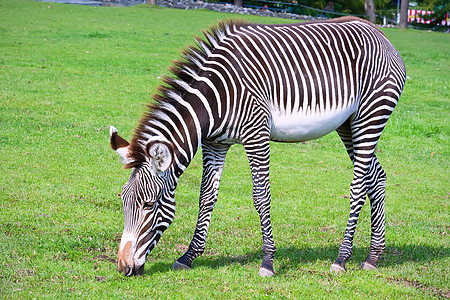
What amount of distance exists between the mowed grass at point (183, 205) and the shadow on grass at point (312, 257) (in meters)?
0.03

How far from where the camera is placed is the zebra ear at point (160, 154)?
5.38m

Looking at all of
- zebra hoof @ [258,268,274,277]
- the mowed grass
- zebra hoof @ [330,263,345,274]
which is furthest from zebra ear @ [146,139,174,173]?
zebra hoof @ [330,263,345,274]

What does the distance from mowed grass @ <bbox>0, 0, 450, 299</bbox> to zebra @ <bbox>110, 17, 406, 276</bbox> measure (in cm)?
44

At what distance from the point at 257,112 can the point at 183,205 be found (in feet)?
10.8

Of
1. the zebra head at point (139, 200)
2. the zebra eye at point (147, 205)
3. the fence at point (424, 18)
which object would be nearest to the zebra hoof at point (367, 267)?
the zebra head at point (139, 200)

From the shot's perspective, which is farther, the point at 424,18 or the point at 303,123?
the point at 424,18

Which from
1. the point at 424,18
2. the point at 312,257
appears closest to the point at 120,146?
the point at 312,257

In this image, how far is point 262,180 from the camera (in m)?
6.31

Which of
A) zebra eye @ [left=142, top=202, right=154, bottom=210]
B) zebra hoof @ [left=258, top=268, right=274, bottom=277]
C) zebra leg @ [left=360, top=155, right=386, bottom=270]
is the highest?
zebra eye @ [left=142, top=202, right=154, bottom=210]

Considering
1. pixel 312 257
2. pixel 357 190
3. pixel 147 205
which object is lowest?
pixel 312 257

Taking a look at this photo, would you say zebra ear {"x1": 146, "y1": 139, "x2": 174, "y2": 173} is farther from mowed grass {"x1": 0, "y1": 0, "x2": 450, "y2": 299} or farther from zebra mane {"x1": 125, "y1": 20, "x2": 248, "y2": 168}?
mowed grass {"x1": 0, "y1": 0, "x2": 450, "y2": 299}

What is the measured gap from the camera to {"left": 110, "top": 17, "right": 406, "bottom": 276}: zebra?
5647mm

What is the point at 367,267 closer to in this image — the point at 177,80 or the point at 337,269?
the point at 337,269

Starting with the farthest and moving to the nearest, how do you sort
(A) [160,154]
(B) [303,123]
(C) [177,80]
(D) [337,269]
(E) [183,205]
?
(E) [183,205] < (D) [337,269] < (B) [303,123] < (C) [177,80] < (A) [160,154]
